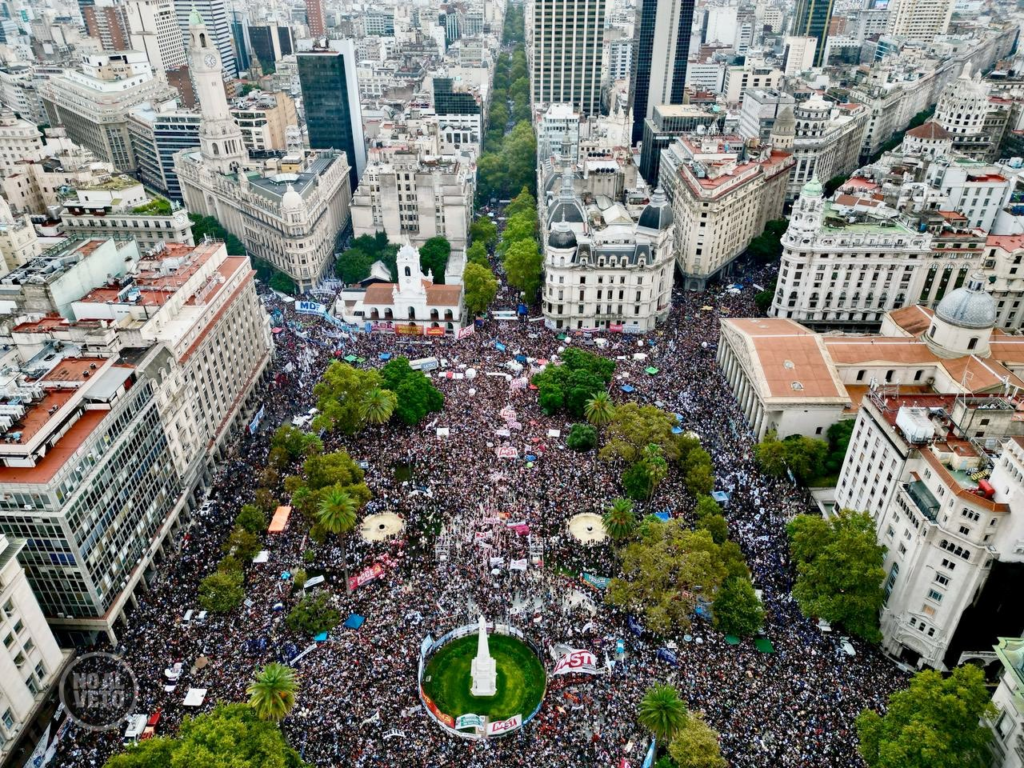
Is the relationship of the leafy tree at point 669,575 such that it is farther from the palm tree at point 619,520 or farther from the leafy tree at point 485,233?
the leafy tree at point 485,233

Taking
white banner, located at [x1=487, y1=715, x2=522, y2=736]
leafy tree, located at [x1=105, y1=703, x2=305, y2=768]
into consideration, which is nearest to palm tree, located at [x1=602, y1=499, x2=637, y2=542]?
white banner, located at [x1=487, y1=715, x2=522, y2=736]

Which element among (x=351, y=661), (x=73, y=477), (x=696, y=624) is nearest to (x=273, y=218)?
(x=73, y=477)

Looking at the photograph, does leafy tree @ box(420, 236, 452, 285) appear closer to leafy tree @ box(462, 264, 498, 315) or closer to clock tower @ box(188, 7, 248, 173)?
leafy tree @ box(462, 264, 498, 315)

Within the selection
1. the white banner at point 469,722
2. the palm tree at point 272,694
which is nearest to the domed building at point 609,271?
the white banner at point 469,722

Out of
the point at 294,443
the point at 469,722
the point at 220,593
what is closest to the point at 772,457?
the point at 469,722

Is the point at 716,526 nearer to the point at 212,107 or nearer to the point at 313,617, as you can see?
the point at 313,617
